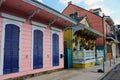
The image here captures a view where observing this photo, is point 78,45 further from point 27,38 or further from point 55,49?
point 27,38

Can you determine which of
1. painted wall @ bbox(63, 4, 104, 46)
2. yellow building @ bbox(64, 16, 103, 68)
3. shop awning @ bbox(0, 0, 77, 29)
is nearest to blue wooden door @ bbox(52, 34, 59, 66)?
shop awning @ bbox(0, 0, 77, 29)

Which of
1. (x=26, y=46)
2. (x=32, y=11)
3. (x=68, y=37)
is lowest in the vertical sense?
(x=26, y=46)

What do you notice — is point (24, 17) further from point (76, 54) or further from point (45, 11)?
point (76, 54)

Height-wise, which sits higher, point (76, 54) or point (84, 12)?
point (84, 12)

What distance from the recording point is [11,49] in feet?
32.0

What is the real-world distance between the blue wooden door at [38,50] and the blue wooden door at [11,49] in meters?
1.75

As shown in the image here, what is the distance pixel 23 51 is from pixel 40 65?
2.04 meters

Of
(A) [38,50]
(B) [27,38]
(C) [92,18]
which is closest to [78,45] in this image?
(A) [38,50]

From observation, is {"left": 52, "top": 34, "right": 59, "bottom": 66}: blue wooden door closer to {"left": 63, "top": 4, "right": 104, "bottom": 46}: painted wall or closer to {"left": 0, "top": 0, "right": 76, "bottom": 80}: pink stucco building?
{"left": 0, "top": 0, "right": 76, "bottom": 80}: pink stucco building

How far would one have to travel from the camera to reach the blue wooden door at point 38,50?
11.7m

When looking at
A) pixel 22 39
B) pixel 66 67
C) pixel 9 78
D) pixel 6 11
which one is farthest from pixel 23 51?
pixel 66 67

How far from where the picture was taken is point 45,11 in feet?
37.3

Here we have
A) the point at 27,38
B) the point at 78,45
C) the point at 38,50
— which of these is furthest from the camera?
the point at 78,45

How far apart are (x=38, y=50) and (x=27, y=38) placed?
4.52 ft
